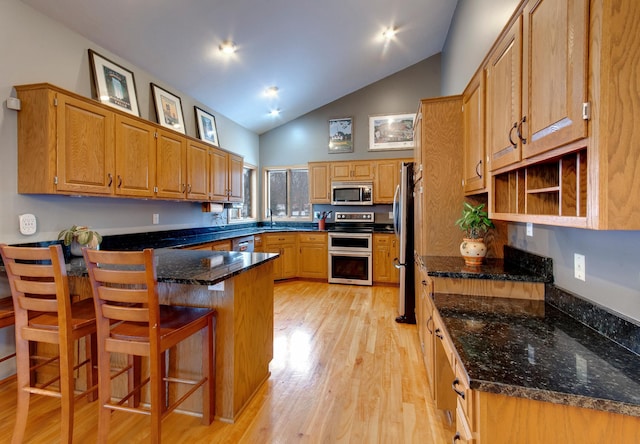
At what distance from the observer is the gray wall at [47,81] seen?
2.15m

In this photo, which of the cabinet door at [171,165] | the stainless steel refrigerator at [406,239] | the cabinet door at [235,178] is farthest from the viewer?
the cabinet door at [235,178]

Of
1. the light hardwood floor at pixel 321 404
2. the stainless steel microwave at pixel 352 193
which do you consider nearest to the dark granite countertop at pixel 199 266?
the light hardwood floor at pixel 321 404

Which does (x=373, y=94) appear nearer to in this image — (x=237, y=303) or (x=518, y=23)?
(x=518, y=23)

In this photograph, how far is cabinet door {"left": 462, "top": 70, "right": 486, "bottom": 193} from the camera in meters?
1.83

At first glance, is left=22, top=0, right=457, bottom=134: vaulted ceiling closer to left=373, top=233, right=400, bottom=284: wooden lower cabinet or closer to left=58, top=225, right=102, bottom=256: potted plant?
left=58, top=225, right=102, bottom=256: potted plant

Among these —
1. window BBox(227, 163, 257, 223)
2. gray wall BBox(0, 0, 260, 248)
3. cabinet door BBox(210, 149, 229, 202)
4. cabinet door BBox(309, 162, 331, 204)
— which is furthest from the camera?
window BBox(227, 163, 257, 223)

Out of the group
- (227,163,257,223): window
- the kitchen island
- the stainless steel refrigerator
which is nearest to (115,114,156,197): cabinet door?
the kitchen island

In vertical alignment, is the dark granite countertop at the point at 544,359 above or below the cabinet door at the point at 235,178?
below

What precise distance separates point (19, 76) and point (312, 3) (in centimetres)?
262

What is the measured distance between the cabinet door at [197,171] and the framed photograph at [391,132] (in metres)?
3.03

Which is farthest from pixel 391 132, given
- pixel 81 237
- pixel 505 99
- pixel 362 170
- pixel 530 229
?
pixel 81 237

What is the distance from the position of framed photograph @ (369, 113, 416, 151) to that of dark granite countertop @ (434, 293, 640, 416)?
4405 millimetres

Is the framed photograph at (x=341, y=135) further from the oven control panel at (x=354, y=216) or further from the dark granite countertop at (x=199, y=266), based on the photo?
the dark granite countertop at (x=199, y=266)

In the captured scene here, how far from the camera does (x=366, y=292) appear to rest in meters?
4.63
